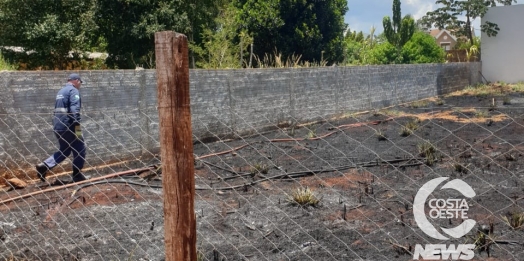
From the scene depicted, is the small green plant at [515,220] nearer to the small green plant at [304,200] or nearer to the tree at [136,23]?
the small green plant at [304,200]

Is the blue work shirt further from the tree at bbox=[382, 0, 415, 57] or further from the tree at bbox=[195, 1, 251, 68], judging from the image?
the tree at bbox=[382, 0, 415, 57]

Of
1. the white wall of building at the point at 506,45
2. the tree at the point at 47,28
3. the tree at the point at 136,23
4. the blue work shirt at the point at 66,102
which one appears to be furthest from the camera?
the white wall of building at the point at 506,45

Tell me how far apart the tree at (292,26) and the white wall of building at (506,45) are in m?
A: 10.3

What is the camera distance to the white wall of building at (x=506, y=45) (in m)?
27.1

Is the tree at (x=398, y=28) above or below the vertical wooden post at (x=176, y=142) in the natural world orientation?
above

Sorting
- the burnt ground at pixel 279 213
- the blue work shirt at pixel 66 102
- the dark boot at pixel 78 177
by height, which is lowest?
the burnt ground at pixel 279 213

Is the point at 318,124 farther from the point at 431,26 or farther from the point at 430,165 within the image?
the point at 431,26

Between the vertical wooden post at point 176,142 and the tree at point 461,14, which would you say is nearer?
the vertical wooden post at point 176,142

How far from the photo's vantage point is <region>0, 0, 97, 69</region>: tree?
17.4 meters

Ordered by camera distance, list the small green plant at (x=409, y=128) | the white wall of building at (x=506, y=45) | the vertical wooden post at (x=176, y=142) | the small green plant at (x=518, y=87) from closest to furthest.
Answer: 1. the vertical wooden post at (x=176, y=142)
2. the small green plant at (x=409, y=128)
3. the small green plant at (x=518, y=87)
4. the white wall of building at (x=506, y=45)

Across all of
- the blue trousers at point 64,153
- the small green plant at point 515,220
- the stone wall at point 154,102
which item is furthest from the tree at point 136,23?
the small green plant at point 515,220

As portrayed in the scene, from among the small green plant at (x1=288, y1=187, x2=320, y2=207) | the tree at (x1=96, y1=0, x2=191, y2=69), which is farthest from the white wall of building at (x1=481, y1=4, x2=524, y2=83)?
the small green plant at (x1=288, y1=187, x2=320, y2=207)

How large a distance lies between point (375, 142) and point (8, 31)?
43.3 ft

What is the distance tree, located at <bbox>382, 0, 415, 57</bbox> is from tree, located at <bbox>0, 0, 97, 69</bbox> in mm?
16643
